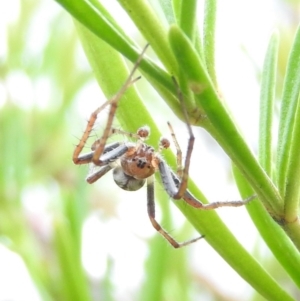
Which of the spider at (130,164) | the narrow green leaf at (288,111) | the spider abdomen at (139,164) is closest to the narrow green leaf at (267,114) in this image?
the narrow green leaf at (288,111)

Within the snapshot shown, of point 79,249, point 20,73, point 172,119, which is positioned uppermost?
point 20,73

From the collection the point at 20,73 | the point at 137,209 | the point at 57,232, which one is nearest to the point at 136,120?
the point at 57,232

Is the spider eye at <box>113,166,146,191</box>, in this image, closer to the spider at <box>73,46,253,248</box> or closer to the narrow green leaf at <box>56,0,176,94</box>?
the spider at <box>73,46,253,248</box>

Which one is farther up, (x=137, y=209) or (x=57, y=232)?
(x=57, y=232)

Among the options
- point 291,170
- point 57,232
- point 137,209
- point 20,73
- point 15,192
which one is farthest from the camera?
point 137,209

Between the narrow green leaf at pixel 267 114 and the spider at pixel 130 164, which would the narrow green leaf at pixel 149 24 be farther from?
the spider at pixel 130 164

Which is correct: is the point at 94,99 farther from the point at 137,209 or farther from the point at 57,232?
the point at 57,232

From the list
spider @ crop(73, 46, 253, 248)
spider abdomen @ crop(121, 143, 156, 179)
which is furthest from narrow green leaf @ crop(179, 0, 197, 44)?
spider abdomen @ crop(121, 143, 156, 179)
